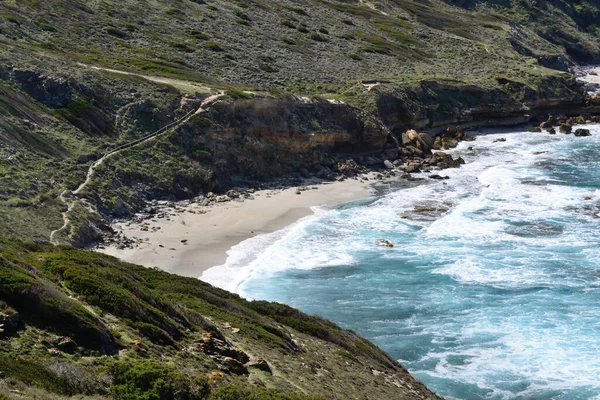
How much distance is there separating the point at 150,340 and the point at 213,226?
2626 centimetres

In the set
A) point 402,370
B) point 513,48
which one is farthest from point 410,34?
point 402,370

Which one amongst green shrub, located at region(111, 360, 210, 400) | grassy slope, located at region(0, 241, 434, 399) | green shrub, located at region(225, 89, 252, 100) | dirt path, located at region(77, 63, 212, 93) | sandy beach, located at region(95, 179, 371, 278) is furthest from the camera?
dirt path, located at region(77, 63, 212, 93)

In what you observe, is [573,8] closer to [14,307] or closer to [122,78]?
[122,78]

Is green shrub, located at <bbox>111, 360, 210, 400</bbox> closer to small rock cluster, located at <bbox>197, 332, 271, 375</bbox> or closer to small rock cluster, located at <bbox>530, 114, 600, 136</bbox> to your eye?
small rock cluster, located at <bbox>197, 332, 271, 375</bbox>

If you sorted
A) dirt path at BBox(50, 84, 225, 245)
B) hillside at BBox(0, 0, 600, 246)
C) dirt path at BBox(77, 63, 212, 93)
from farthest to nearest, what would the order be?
dirt path at BBox(77, 63, 212, 93) < hillside at BBox(0, 0, 600, 246) < dirt path at BBox(50, 84, 225, 245)

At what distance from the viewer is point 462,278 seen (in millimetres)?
36688

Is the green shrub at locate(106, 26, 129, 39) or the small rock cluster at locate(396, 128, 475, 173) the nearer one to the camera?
A: the small rock cluster at locate(396, 128, 475, 173)

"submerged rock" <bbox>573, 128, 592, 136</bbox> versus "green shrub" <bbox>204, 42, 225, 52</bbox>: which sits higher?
"green shrub" <bbox>204, 42, 225, 52</bbox>

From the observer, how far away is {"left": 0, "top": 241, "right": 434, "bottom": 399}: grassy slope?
15.0 meters

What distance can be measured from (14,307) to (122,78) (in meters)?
44.5

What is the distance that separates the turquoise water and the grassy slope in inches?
198

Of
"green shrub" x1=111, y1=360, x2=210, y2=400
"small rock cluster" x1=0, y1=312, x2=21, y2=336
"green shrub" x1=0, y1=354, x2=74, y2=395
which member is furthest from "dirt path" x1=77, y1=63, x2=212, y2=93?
"green shrub" x1=0, y1=354, x2=74, y2=395

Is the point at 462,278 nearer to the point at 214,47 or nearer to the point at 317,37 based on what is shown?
the point at 214,47

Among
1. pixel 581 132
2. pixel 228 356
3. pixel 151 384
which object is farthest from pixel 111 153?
pixel 581 132
